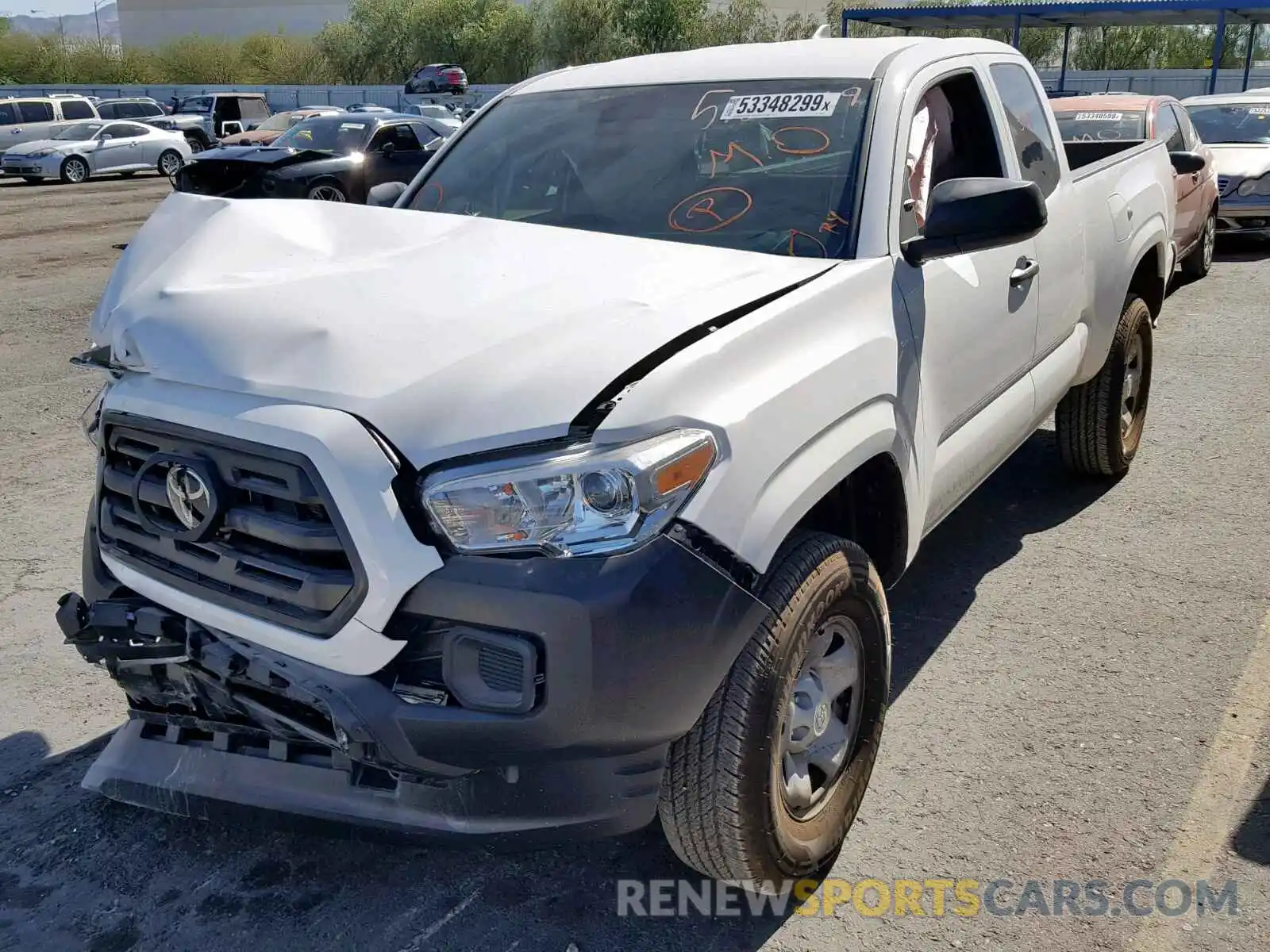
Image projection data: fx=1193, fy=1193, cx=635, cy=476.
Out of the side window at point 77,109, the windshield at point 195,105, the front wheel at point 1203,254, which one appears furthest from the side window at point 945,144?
the windshield at point 195,105

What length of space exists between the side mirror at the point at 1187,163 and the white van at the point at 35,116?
26.2 metres

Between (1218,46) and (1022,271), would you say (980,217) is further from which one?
(1218,46)

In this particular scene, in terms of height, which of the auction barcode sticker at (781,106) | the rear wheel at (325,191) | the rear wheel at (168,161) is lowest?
the rear wheel at (168,161)

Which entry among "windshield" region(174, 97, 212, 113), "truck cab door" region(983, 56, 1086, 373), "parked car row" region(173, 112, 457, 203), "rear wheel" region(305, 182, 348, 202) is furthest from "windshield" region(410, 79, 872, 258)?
"windshield" region(174, 97, 212, 113)

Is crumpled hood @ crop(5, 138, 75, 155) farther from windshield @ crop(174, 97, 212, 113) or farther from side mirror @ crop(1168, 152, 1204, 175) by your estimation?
side mirror @ crop(1168, 152, 1204, 175)

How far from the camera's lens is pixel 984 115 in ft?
13.4

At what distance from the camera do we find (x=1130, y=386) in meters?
5.57

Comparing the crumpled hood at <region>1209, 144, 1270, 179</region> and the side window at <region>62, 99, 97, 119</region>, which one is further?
the side window at <region>62, 99, 97, 119</region>

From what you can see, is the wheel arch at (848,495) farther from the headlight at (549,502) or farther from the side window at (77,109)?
the side window at (77,109)

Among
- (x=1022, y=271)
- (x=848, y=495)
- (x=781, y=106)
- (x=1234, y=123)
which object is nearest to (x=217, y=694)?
(x=848, y=495)

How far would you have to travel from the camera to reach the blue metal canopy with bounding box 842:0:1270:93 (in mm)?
28641

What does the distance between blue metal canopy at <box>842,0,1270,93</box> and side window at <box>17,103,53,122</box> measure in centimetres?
1964

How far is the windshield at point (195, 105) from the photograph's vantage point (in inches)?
1373

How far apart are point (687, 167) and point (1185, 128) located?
28.5 feet
